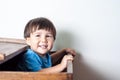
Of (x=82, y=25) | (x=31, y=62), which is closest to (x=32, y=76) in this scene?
(x=31, y=62)

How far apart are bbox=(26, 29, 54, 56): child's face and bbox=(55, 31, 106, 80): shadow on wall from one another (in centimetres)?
23

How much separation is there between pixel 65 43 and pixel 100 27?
0.19 m

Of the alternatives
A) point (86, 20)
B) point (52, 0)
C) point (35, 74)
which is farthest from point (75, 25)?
point (35, 74)

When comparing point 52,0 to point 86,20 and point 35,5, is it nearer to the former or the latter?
point 35,5

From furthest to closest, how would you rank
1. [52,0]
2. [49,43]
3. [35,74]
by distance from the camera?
[52,0]
[49,43]
[35,74]

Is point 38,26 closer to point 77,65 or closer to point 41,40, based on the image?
point 41,40

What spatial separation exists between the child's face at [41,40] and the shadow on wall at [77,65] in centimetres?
23

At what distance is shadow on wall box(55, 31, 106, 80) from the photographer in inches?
42.5

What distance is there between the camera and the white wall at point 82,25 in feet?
3.41

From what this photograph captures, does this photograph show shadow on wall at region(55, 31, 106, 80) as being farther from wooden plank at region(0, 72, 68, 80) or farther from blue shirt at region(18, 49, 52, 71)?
wooden plank at region(0, 72, 68, 80)

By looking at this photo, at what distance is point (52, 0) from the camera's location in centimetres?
104

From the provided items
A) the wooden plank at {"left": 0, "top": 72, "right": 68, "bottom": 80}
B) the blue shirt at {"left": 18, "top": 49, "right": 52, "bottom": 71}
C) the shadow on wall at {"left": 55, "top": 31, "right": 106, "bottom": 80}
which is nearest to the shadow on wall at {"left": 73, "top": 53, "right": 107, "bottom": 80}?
the shadow on wall at {"left": 55, "top": 31, "right": 106, "bottom": 80}

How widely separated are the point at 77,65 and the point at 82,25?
0.69ft

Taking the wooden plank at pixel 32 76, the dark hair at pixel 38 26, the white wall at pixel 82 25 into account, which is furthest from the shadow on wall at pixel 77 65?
the wooden plank at pixel 32 76
